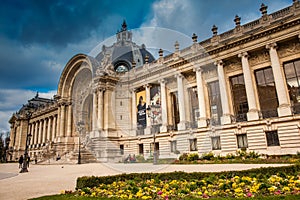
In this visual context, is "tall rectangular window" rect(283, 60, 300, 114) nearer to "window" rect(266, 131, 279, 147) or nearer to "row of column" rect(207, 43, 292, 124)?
"row of column" rect(207, 43, 292, 124)

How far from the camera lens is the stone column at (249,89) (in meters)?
22.5

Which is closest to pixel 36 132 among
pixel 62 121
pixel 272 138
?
pixel 62 121

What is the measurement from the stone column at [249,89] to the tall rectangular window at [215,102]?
3687mm

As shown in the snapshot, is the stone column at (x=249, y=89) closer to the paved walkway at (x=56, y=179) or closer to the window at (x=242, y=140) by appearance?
the window at (x=242, y=140)

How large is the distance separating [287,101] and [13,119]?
84.5 meters

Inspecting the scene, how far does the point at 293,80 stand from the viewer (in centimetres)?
2220

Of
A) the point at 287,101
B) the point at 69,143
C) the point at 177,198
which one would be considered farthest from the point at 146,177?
the point at 69,143

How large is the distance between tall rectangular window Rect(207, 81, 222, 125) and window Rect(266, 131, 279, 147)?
573 centimetres

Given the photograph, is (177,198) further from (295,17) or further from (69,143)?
(69,143)

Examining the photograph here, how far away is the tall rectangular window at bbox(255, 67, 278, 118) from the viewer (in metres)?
22.8

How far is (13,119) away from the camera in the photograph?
2975 inches

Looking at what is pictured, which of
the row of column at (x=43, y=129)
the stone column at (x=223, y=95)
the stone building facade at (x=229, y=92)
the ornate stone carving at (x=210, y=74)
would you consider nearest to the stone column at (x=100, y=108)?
the stone building facade at (x=229, y=92)

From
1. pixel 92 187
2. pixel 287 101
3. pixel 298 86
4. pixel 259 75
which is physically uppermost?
pixel 259 75

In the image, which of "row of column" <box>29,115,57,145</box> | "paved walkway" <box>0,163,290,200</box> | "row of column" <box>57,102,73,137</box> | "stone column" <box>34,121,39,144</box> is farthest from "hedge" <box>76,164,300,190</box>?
"stone column" <box>34,121,39,144</box>
